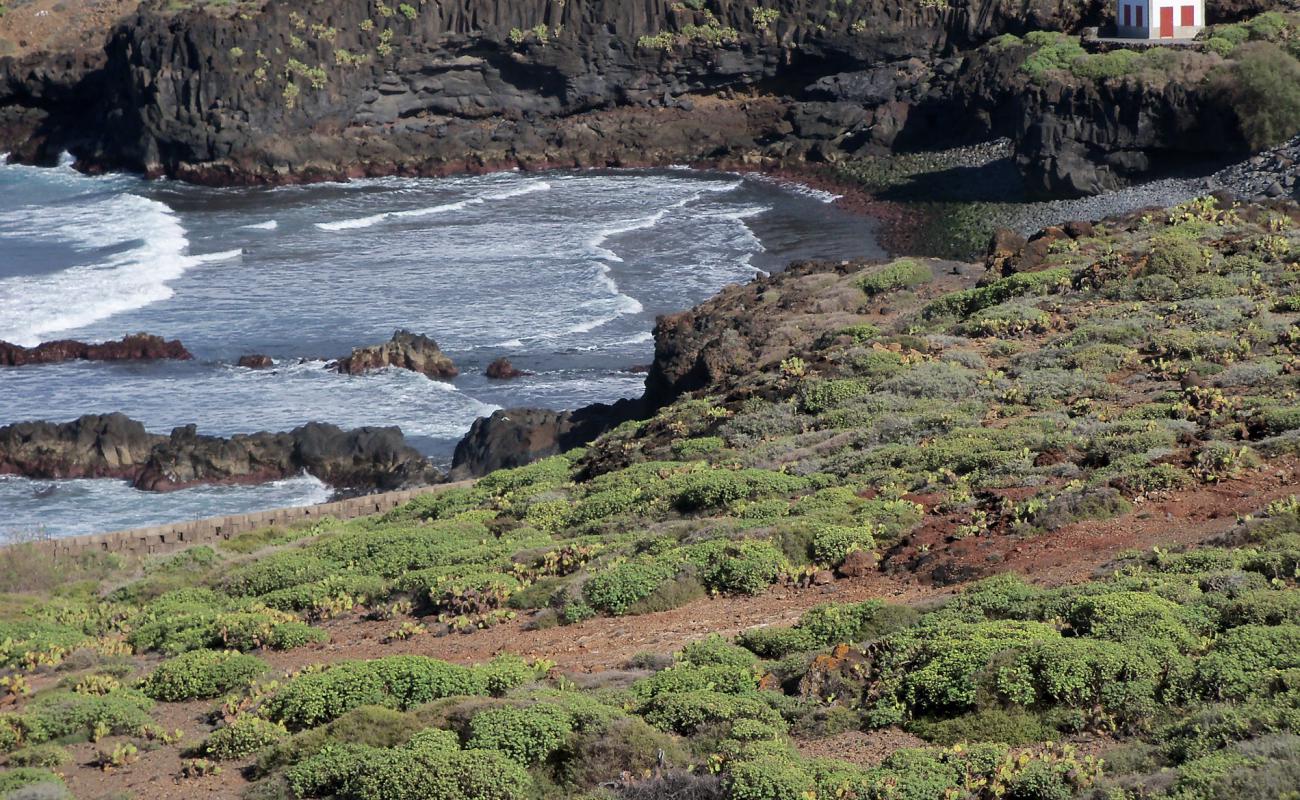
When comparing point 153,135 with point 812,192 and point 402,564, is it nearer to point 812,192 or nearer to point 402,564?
point 812,192

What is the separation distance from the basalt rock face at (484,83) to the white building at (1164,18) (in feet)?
20.4

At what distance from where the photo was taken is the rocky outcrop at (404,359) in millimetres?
38656

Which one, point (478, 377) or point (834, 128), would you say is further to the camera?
point (834, 128)

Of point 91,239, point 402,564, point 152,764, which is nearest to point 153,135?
point 91,239

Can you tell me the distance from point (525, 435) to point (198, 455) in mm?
6639

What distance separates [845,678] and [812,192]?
50146 millimetres

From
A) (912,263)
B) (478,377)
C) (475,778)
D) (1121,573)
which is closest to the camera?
(475,778)

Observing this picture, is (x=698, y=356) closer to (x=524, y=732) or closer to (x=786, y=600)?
(x=786, y=600)

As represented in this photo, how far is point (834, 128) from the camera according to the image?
66188mm

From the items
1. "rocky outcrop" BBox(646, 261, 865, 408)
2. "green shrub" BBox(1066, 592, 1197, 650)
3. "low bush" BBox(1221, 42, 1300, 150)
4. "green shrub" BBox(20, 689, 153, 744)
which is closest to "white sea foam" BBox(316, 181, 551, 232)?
"low bush" BBox(1221, 42, 1300, 150)

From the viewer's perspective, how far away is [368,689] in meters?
11.8

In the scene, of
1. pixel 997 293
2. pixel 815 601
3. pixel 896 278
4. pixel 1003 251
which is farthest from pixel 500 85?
pixel 815 601

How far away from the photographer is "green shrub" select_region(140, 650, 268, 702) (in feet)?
42.6

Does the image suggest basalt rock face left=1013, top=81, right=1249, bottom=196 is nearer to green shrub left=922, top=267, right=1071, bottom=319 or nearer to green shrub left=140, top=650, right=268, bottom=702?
green shrub left=922, top=267, right=1071, bottom=319
